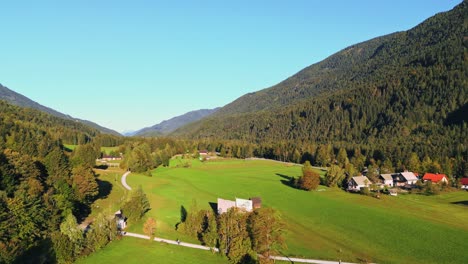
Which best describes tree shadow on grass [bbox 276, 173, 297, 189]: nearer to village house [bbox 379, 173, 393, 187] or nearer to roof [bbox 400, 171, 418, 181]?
village house [bbox 379, 173, 393, 187]

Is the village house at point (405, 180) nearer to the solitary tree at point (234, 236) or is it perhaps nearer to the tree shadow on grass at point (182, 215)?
the tree shadow on grass at point (182, 215)

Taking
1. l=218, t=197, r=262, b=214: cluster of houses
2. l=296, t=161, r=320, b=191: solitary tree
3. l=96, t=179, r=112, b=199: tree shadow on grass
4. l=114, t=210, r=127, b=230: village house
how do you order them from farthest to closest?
l=296, t=161, r=320, b=191: solitary tree < l=96, t=179, r=112, b=199: tree shadow on grass < l=218, t=197, r=262, b=214: cluster of houses < l=114, t=210, r=127, b=230: village house

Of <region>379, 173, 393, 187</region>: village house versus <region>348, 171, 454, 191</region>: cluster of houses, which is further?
<region>379, 173, 393, 187</region>: village house

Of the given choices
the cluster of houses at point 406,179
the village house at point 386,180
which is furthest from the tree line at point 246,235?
the village house at point 386,180

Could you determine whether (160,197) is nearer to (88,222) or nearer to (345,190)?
(88,222)

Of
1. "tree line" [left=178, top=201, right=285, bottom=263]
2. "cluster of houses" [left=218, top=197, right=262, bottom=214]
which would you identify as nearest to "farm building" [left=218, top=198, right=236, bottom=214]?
"cluster of houses" [left=218, top=197, right=262, bottom=214]

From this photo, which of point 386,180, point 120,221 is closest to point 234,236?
point 120,221
